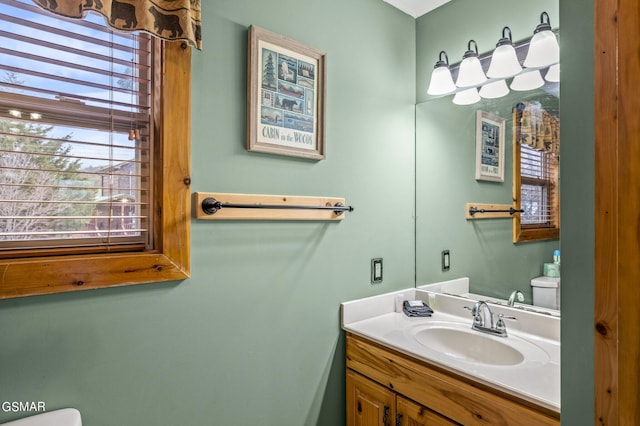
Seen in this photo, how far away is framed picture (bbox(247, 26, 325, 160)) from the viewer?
1417 mm

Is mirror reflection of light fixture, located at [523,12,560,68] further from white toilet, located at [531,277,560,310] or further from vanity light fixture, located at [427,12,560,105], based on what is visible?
white toilet, located at [531,277,560,310]

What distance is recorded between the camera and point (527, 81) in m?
1.64

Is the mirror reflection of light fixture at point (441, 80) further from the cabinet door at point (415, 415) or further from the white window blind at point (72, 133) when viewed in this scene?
the cabinet door at point (415, 415)

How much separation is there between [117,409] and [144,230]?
1.91 feet

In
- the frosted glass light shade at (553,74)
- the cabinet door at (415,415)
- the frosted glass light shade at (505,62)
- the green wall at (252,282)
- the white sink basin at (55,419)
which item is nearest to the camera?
the white sink basin at (55,419)

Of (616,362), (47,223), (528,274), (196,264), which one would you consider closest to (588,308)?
(616,362)

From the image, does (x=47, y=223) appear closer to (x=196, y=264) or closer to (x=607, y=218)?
(x=196, y=264)

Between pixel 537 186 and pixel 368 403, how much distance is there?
1247mm

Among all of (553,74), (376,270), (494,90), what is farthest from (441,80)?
(376,270)

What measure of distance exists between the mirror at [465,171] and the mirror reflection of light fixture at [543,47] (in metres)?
0.07

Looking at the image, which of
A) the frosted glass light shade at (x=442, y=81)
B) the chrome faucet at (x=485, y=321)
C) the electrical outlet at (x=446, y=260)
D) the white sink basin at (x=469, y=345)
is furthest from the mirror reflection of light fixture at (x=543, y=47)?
the white sink basin at (x=469, y=345)

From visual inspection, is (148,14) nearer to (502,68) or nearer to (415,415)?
(502,68)

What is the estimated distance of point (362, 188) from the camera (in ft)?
6.01

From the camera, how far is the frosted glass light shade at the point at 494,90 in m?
1.73
